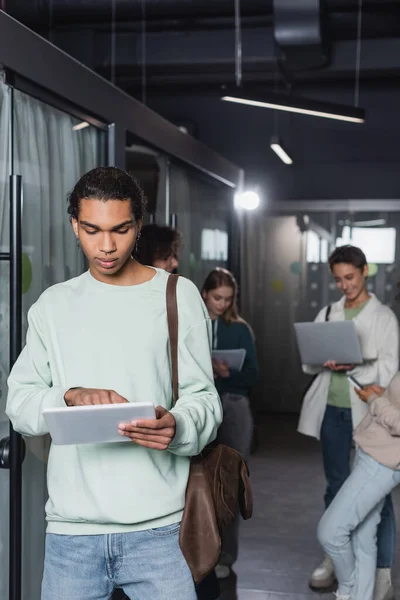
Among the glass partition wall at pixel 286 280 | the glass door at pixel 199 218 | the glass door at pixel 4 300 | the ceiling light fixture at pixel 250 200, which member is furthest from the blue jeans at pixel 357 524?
the ceiling light fixture at pixel 250 200

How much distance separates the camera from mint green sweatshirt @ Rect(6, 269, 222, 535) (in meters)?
1.73

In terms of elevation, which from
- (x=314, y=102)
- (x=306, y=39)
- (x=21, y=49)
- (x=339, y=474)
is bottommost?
(x=339, y=474)

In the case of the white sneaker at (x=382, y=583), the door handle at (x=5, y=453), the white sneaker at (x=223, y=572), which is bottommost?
the white sneaker at (x=223, y=572)

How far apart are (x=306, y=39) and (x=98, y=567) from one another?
5.74 meters

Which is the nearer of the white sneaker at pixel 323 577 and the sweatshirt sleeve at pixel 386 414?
the sweatshirt sleeve at pixel 386 414

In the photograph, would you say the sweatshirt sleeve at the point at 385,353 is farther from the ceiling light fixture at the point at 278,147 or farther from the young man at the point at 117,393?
the ceiling light fixture at the point at 278,147

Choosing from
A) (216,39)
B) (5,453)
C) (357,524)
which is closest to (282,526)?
(357,524)

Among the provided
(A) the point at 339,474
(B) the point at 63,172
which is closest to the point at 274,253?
Answer: (A) the point at 339,474

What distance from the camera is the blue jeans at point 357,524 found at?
3.26m

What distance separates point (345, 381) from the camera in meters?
4.26

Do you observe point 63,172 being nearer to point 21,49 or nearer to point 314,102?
point 21,49

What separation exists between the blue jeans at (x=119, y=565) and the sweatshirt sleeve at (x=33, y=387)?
0.88ft

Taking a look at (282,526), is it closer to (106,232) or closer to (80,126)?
(80,126)

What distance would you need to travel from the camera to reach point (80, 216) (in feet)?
5.86
